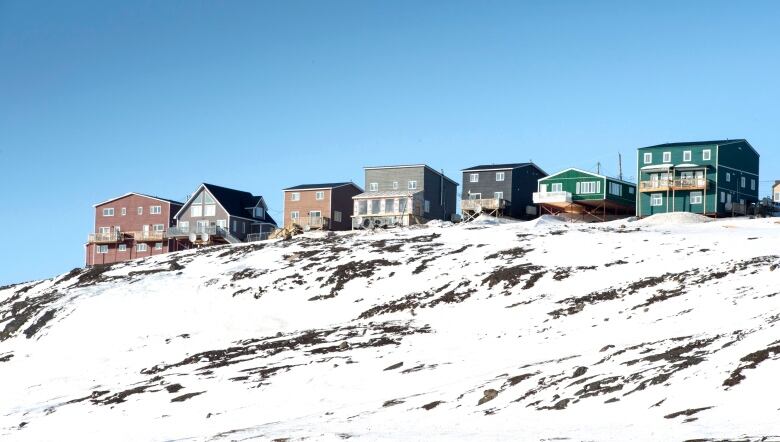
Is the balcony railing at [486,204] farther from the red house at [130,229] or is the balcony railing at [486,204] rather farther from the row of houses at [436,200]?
the red house at [130,229]

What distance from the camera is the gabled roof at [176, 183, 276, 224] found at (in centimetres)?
11162

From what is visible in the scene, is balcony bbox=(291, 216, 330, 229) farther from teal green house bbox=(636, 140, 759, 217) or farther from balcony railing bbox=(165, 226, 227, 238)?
teal green house bbox=(636, 140, 759, 217)

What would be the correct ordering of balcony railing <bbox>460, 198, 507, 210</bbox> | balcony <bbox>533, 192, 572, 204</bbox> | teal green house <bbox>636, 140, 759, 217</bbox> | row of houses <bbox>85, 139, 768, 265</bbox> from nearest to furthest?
1. teal green house <bbox>636, 140, 759, 217</bbox>
2. row of houses <bbox>85, 139, 768, 265</bbox>
3. balcony <bbox>533, 192, 572, 204</bbox>
4. balcony railing <bbox>460, 198, 507, 210</bbox>

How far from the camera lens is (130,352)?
50.7 m

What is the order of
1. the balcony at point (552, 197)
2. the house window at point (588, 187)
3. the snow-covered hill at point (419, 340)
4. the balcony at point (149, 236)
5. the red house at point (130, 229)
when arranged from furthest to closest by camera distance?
the red house at point (130, 229)
the balcony at point (149, 236)
the balcony at point (552, 197)
the house window at point (588, 187)
the snow-covered hill at point (419, 340)

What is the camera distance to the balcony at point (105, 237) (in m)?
116

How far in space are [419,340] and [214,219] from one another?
73.0m

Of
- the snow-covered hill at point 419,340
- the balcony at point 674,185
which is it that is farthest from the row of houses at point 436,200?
the snow-covered hill at point 419,340

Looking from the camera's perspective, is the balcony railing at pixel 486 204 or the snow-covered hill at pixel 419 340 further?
the balcony railing at pixel 486 204

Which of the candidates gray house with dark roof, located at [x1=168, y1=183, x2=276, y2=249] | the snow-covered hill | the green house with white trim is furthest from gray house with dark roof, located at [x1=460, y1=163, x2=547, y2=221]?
gray house with dark roof, located at [x1=168, y1=183, x2=276, y2=249]

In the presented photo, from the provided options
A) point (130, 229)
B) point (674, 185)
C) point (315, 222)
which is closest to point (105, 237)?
point (130, 229)

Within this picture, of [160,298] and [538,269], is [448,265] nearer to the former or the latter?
[538,269]

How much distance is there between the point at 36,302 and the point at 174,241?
4875 centimetres

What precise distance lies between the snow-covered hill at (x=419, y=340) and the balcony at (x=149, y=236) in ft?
120
